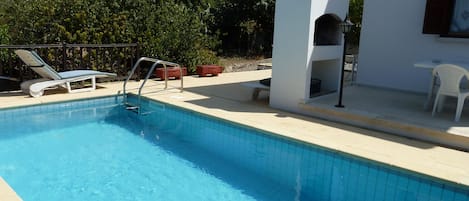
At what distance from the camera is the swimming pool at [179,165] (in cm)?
469

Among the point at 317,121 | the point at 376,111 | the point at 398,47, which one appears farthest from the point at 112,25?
the point at 398,47

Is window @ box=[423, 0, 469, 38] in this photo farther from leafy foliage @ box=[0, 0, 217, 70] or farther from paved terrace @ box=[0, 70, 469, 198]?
leafy foliage @ box=[0, 0, 217, 70]

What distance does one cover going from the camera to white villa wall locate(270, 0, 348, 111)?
6.96 m

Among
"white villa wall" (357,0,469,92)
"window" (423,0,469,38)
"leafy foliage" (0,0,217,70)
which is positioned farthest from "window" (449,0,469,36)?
"leafy foliage" (0,0,217,70)

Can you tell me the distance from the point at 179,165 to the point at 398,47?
6.30m

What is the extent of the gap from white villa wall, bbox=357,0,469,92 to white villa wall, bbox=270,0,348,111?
7.52ft

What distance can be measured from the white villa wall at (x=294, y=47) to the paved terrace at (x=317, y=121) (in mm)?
312

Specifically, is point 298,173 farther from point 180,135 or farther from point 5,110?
point 5,110

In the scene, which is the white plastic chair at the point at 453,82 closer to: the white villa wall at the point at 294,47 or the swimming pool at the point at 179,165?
the white villa wall at the point at 294,47

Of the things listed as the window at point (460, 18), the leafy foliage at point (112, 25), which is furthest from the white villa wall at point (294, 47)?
the leafy foliage at point (112, 25)

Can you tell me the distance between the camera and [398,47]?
9.34 metres

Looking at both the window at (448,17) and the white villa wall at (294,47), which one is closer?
the white villa wall at (294,47)

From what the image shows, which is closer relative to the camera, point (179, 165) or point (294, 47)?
point (179, 165)

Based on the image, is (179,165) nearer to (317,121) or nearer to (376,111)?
(317,121)
